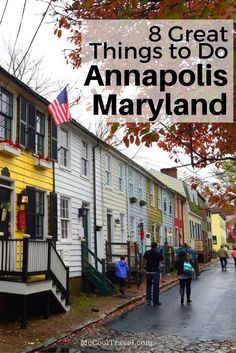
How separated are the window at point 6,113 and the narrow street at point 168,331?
20.2 ft

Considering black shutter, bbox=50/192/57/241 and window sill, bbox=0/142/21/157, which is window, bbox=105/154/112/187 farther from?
window sill, bbox=0/142/21/157

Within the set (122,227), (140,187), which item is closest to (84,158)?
(122,227)

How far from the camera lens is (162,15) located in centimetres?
554

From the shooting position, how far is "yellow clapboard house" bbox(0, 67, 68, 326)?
38.7ft

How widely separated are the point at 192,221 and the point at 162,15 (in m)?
44.5

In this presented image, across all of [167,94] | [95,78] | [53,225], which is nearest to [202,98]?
[167,94]

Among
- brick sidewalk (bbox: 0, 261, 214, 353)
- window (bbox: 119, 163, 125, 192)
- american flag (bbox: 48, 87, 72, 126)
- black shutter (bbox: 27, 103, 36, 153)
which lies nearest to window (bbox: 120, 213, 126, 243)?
window (bbox: 119, 163, 125, 192)

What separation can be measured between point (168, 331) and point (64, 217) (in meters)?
7.44

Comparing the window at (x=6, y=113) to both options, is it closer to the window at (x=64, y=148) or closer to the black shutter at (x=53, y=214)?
the black shutter at (x=53, y=214)

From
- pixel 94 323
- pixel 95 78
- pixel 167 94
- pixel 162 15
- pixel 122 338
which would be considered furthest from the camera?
pixel 94 323

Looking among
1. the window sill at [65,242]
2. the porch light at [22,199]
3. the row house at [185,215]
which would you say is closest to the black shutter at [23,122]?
the porch light at [22,199]

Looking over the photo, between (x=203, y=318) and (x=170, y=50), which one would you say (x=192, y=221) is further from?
(x=170, y=50)

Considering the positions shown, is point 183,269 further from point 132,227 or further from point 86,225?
point 132,227

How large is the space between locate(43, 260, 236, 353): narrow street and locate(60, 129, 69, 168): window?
20.0 feet
